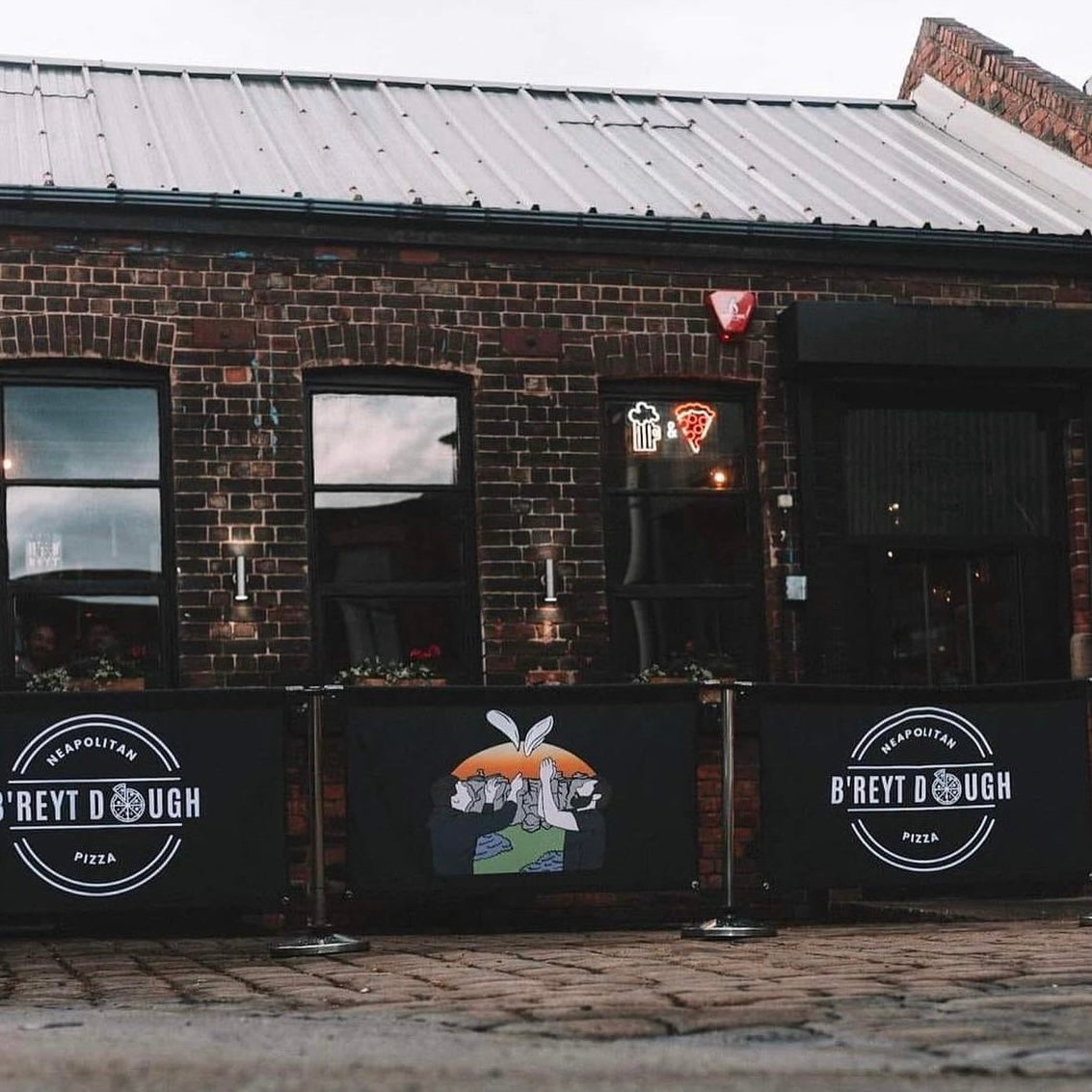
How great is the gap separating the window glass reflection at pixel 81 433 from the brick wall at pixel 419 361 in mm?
253

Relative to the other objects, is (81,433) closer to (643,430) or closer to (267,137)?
(267,137)

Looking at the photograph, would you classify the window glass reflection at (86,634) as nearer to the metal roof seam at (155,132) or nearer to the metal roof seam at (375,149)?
the metal roof seam at (155,132)

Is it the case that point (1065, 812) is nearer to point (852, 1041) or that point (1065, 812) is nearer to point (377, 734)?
point (377, 734)

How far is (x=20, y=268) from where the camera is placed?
37.6ft

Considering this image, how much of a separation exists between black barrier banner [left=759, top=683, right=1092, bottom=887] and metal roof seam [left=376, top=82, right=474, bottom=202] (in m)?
4.61

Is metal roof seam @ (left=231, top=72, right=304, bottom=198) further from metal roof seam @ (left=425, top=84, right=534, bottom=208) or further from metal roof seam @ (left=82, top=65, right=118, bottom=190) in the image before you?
metal roof seam @ (left=425, top=84, right=534, bottom=208)

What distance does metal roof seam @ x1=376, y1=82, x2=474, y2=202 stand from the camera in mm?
12555

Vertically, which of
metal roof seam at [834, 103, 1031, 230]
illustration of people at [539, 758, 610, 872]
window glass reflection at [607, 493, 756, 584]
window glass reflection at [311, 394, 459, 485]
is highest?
metal roof seam at [834, 103, 1031, 230]

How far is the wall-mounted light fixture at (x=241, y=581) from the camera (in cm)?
1148

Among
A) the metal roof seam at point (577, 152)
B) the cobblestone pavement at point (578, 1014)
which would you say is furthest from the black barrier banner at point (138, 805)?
the metal roof seam at point (577, 152)

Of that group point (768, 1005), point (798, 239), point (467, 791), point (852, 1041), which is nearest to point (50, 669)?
point (467, 791)

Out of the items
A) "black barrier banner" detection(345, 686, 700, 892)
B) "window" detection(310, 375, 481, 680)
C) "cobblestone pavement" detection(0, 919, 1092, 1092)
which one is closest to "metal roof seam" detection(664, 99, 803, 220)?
"window" detection(310, 375, 481, 680)

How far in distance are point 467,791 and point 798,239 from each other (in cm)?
506

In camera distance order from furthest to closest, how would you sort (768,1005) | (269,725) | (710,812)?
(710,812), (269,725), (768,1005)
